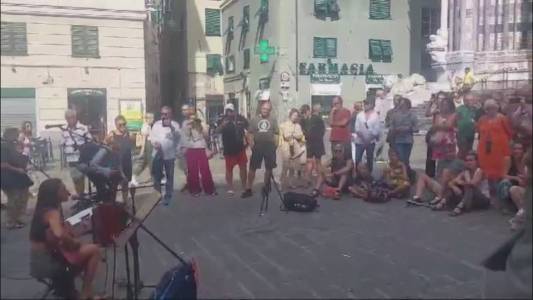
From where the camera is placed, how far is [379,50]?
88.0 ft

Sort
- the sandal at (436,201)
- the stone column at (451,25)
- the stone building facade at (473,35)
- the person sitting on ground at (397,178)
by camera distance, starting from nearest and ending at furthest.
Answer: the sandal at (436,201) < the person sitting on ground at (397,178) < the stone building facade at (473,35) < the stone column at (451,25)

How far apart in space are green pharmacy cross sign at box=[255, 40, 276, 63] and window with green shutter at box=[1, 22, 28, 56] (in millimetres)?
24104

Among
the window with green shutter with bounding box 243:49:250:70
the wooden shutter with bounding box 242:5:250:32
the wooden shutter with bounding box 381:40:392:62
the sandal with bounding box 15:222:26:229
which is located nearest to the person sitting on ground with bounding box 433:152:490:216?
the sandal with bounding box 15:222:26:229

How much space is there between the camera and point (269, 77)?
2798cm

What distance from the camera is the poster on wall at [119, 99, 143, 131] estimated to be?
4871 mm

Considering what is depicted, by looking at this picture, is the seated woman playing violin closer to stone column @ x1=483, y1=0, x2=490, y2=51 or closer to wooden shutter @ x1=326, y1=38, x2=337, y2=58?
stone column @ x1=483, y1=0, x2=490, y2=51

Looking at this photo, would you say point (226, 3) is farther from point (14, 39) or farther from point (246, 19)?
point (14, 39)

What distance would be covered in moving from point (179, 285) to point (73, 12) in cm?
232

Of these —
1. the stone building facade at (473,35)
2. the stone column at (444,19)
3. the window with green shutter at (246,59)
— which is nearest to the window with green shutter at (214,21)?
the window with green shutter at (246,59)

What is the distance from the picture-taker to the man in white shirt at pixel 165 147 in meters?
8.45

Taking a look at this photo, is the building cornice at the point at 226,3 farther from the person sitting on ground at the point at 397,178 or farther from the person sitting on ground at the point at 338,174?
the person sitting on ground at the point at 397,178

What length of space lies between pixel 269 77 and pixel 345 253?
22.5 meters

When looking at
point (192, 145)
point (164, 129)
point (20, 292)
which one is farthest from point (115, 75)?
point (192, 145)

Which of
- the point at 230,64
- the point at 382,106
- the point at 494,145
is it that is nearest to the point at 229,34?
the point at 230,64
